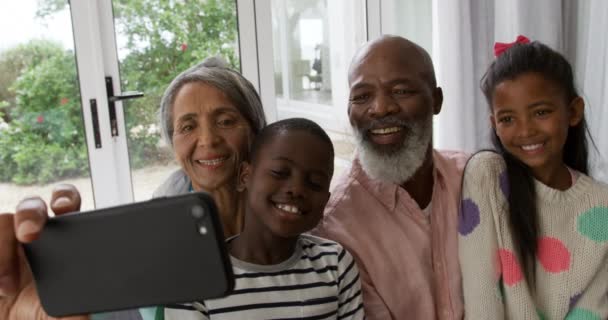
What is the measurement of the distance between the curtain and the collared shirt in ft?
4.01

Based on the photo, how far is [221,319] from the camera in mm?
951

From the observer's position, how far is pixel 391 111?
130 cm

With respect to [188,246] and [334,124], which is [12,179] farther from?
[188,246]

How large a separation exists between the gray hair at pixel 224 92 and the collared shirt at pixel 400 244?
0.27 m

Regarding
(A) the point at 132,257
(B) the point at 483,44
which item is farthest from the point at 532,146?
(B) the point at 483,44

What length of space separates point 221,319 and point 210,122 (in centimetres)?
40

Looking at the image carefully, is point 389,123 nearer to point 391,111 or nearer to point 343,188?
point 391,111

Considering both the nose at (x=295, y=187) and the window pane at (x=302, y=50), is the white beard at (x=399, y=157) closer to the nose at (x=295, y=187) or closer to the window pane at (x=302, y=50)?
the nose at (x=295, y=187)

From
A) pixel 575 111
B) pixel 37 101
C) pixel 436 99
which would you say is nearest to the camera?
pixel 575 111

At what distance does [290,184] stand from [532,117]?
0.57 m

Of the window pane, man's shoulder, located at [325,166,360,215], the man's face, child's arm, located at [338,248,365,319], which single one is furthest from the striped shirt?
the window pane

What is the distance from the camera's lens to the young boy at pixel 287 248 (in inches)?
38.6

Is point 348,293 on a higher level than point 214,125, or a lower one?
lower

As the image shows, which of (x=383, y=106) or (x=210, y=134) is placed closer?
(x=210, y=134)
